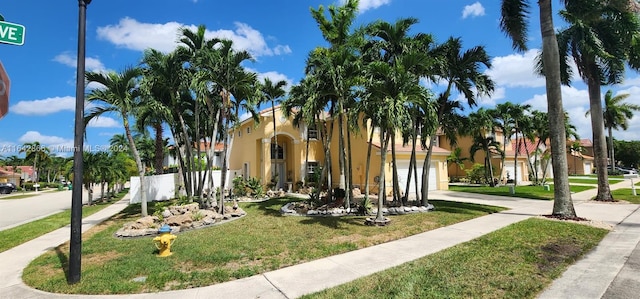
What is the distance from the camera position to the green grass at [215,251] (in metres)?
5.75

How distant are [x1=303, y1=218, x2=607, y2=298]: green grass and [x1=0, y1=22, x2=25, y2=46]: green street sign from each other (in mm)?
4618

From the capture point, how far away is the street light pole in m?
5.62

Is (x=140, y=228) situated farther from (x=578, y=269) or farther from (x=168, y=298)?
(x=578, y=269)

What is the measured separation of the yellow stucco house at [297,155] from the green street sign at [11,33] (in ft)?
61.5

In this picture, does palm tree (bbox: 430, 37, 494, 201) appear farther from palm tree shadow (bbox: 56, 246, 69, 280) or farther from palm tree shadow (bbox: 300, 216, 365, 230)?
palm tree shadow (bbox: 56, 246, 69, 280)

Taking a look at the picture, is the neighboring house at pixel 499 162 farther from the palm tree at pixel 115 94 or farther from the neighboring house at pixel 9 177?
the neighboring house at pixel 9 177

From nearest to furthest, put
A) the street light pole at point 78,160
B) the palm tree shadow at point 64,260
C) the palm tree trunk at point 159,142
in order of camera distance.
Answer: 1. the street light pole at point 78,160
2. the palm tree shadow at point 64,260
3. the palm tree trunk at point 159,142

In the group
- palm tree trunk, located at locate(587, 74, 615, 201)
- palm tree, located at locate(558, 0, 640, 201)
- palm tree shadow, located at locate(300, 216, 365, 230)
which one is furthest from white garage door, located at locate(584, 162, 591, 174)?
palm tree shadow, located at locate(300, 216, 365, 230)

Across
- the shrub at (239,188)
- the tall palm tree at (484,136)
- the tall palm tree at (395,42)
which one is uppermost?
the tall palm tree at (395,42)

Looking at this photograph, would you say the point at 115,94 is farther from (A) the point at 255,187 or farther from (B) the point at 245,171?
(B) the point at 245,171

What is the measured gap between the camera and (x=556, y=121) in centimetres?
1112

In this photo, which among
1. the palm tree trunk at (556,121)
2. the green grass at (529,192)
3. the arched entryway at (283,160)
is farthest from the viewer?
the arched entryway at (283,160)

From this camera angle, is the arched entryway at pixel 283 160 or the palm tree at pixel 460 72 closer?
the palm tree at pixel 460 72

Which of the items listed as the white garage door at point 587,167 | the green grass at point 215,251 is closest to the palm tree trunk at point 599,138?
the green grass at point 215,251
